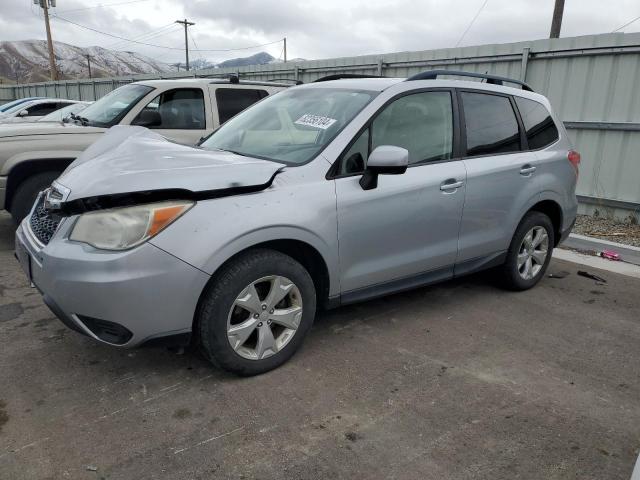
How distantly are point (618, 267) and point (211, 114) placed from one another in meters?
4.90

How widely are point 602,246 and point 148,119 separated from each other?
540cm

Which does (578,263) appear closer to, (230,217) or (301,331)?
(301,331)

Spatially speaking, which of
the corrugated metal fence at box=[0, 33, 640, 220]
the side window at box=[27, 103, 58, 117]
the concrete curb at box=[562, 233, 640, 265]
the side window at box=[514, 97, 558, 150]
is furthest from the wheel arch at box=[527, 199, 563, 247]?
the side window at box=[27, 103, 58, 117]

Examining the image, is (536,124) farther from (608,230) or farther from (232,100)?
(232,100)

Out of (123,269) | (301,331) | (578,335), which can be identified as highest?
→ (123,269)

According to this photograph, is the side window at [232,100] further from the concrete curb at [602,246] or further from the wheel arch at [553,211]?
the concrete curb at [602,246]

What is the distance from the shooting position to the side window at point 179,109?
6.29 metres

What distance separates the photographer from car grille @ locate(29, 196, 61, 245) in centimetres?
302

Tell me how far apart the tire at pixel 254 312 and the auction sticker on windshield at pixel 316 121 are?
97cm

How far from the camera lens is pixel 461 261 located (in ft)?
13.3

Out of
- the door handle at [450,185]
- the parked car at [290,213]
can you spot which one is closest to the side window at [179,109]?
the parked car at [290,213]

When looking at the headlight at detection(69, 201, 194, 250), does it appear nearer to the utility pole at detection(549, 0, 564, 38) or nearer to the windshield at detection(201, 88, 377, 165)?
the windshield at detection(201, 88, 377, 165)

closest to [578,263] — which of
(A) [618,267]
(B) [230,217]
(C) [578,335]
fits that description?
(A) [618,267]

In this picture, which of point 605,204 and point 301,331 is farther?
point 605,204
